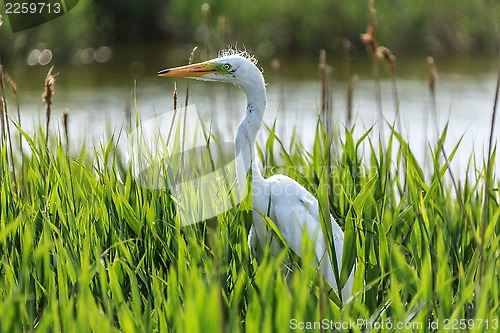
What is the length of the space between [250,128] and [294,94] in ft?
22.8

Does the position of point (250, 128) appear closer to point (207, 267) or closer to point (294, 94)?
point (207, 267)

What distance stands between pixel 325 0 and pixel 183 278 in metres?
10.9

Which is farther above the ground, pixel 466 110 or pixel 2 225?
pixel 2 225

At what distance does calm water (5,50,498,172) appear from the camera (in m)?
8.27

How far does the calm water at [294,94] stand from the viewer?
8266 millimetres

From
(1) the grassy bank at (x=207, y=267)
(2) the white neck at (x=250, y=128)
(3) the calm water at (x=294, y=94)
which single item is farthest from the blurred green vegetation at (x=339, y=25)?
(1) the grassy bank at (x=207, y=267)

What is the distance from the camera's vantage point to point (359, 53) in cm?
1294

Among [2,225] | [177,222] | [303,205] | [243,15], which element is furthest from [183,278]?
[243,15]

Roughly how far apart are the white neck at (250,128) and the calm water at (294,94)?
4048 millimetres

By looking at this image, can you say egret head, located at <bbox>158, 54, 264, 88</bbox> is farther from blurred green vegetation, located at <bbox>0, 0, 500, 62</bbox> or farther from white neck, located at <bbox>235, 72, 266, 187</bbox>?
blurred green vegetation, located at <bbox>0, 0, 500, 62</bbox>

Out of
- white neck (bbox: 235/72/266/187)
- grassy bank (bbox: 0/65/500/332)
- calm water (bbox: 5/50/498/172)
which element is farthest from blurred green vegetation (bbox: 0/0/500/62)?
grassy bank (bbox: 0/65/500/332)

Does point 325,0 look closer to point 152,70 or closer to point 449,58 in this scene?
point 449,58

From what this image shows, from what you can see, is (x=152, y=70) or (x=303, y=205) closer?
(x=303, y=205)

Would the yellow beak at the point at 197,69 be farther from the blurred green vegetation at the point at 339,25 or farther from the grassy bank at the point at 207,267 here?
the blurred green vegetation at the point at 339,25
